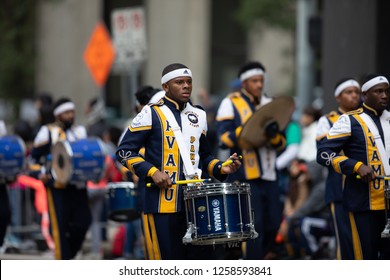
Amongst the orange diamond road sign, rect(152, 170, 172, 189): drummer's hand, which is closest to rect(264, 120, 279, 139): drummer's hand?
rect(152, 170, 172, 189): drummer's hand

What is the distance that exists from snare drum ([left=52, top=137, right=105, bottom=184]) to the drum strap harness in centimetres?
395

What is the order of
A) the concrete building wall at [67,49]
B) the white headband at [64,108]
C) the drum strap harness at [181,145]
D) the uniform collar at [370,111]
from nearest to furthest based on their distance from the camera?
the drum strap harness at [181,145] < the uniform collar at [370,111] < the white headband at [64,108] < the concrete building wall at [67,49]

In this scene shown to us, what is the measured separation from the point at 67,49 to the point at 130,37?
49.9 ft

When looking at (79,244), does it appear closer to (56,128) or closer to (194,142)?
(56,128)

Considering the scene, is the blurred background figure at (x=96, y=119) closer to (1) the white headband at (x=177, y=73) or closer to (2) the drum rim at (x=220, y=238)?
(1) the white headband at (x=177, y=73)

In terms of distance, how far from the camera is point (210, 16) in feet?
117

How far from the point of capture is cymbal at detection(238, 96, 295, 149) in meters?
13.4

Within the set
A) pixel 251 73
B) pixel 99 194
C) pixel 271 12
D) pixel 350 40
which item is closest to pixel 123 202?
pixel 251 73

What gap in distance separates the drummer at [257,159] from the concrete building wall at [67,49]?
21.0m

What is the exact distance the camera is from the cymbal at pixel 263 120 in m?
13.4

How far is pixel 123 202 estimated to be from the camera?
14352 mm

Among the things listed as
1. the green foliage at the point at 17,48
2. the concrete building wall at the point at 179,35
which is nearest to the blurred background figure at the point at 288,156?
the green foliage at the point at 17,48
